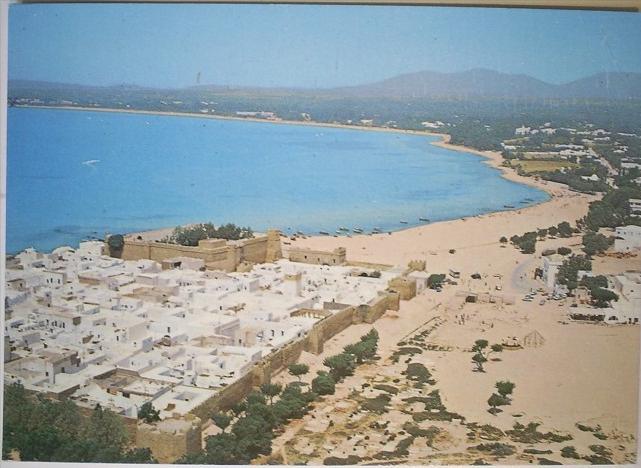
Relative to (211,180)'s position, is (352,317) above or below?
below

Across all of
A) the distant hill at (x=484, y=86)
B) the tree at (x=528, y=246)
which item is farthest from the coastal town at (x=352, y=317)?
the distant hill at (x=484, y=86)

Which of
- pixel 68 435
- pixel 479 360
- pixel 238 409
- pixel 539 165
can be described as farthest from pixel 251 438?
pixel 539 165

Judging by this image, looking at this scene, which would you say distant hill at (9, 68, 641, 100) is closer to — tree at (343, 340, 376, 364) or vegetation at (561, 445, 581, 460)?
tree at (343, 340, 376, 364)

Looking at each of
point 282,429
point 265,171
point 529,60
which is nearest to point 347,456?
point 282,429

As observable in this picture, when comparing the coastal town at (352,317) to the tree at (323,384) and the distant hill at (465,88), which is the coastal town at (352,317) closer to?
the tree at (323,384)

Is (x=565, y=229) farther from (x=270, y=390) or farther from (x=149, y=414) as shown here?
(x=149, y=414)

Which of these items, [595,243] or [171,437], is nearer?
[171,437]

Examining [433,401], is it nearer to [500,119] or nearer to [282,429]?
[282,429]
